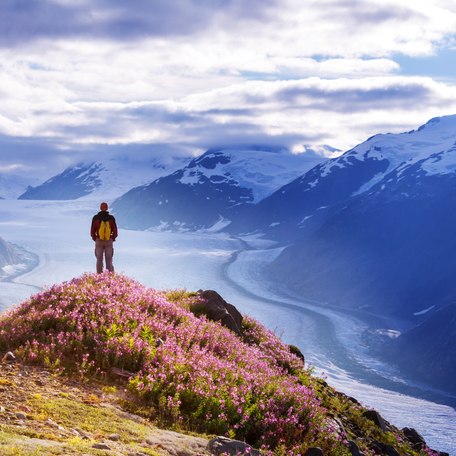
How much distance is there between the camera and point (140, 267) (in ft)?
572

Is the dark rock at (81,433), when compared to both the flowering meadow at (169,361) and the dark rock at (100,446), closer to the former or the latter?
the dark rock at (100,446)

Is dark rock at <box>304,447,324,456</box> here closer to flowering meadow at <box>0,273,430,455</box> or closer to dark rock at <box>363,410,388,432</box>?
flowering meadow at <box>0,273,430,455</box>

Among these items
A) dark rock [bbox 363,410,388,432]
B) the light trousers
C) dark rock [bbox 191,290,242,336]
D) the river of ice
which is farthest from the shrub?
the river of ice

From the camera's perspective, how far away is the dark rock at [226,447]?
8.14m

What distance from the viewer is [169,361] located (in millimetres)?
10688

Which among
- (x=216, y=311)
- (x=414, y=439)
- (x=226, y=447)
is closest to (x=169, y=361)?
(x=226, y=447)

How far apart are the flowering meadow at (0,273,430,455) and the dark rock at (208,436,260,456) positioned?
67 centimetres

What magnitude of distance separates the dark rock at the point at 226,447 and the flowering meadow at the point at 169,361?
2.19ft

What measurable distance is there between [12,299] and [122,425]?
12659 centimetres

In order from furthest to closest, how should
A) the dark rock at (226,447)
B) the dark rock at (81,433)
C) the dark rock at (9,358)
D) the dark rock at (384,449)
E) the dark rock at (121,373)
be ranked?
the dark rock at (384,449) < the dark rock at (121,373) < the dark rock at (9,358) < the dark rock at (226,447) < the dark rock at (81,433)

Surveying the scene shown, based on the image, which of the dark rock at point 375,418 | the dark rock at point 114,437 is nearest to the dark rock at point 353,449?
the dark rock at point 375,418

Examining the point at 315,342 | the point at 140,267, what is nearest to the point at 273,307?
the point at 315,342

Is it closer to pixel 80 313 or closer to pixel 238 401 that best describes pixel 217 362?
pixel 238 401

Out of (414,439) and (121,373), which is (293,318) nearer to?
(414,439)
